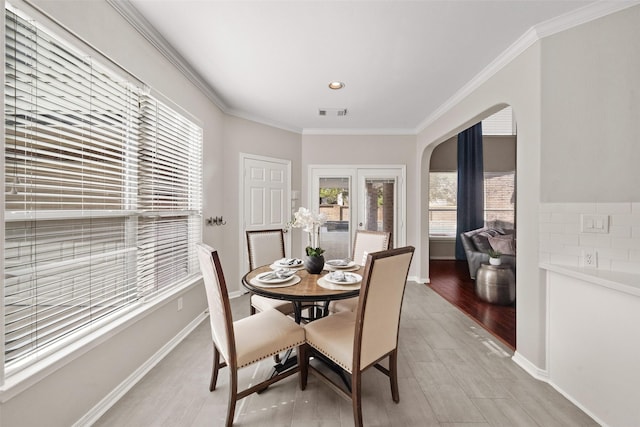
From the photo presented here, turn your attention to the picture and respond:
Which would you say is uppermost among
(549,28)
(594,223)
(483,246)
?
(549,28)

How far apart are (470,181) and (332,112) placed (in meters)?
3.91

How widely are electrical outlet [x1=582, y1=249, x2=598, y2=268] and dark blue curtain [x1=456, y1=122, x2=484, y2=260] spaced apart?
4.23 metres

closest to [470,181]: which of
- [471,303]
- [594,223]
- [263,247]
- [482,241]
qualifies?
[482,241]

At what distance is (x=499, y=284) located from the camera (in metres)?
3.35

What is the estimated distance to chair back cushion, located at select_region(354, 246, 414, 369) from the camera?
1.39 m

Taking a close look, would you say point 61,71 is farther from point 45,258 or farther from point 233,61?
point 233,61

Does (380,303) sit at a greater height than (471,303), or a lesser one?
greater

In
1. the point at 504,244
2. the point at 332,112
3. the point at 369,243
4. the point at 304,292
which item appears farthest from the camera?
the point at 504,244

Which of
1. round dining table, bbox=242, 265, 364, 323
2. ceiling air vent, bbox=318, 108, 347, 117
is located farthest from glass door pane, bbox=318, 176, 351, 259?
round dining table, bbox=242, 265, 364, 323

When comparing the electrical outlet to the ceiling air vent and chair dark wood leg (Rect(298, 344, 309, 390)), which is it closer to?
chair dark wood leg (Rect(298, 344, 309, 390))

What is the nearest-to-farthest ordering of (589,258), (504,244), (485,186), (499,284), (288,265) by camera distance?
(589,258)
(288,265)
(499,284)
(504,244)
(485,186)

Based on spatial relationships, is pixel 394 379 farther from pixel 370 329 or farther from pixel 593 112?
pixel 593 112

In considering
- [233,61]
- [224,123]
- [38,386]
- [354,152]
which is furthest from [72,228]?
[354,152]

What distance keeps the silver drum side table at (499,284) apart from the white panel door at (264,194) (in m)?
2.88
